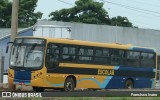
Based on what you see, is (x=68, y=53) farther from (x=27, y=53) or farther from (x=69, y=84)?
(x=27, y=53)

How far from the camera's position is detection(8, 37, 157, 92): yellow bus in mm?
25828

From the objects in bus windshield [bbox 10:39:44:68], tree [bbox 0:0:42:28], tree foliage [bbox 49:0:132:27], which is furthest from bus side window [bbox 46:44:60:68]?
tree foliage [bbox 49:0:132:27]

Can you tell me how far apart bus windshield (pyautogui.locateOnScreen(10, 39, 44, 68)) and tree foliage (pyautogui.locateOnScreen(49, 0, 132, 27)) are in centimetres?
4695

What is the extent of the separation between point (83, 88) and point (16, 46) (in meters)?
4.98

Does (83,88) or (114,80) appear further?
(114,80)

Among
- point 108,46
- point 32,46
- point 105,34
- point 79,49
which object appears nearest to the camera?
point 32,46

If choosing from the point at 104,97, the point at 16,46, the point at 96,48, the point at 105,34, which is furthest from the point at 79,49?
the point at 105,34

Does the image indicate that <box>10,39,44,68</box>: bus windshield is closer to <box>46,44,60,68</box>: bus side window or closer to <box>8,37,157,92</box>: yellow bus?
<box>8,37,157,92</box>: yellow bus

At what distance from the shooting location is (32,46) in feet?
85.4

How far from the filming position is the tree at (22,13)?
224 feet

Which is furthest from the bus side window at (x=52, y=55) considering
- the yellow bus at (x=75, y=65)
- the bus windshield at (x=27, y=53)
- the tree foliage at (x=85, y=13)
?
the tree foliage at (x=85, y=13)

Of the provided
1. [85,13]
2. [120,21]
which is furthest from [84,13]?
[120,21]

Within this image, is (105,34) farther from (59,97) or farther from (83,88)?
(59,97)

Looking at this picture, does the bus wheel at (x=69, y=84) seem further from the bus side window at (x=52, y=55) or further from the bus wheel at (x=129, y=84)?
the bus wheel at (x=129, y=84)
